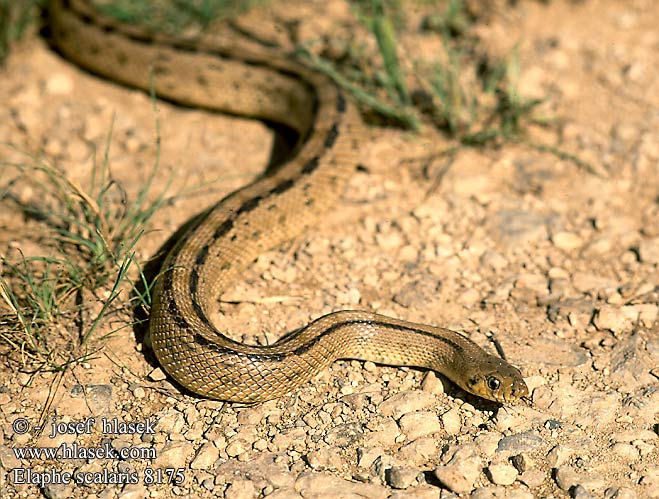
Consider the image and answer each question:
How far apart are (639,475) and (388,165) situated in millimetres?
3805

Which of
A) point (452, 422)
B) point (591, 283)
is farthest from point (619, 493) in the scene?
point (591, 283)

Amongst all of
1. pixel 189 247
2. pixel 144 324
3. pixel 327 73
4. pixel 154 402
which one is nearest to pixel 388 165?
pixel 327 73

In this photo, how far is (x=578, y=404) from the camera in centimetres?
540

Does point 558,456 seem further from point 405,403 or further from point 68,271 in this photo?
point 68,271

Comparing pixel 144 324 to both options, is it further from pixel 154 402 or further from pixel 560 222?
pixel 560 222

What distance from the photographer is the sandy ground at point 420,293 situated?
4992 millimetres

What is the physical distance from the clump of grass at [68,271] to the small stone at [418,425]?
2091 millimetres

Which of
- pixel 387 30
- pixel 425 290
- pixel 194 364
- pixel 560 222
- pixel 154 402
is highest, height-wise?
pixel 387 30

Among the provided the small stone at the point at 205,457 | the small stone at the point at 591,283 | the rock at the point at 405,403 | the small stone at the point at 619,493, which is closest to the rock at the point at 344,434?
the rock at the point at 405,403

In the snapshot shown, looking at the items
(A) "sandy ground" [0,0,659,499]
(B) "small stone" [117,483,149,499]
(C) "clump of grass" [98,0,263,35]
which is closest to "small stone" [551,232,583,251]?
(A) "sandy ground" [0,0,659,499]

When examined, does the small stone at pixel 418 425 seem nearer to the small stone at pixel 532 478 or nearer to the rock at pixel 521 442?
the rock at pixel 521 442

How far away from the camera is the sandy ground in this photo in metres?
4.99

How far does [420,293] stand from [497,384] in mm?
1258

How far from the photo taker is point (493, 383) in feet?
17.5
